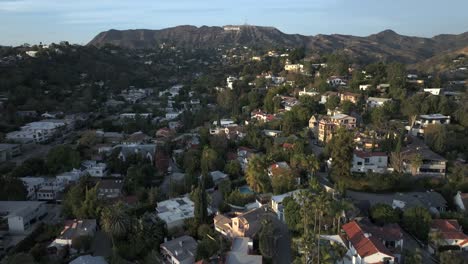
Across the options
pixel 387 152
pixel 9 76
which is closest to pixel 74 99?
pixel 9 76

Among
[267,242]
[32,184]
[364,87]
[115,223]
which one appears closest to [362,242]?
[267,242]

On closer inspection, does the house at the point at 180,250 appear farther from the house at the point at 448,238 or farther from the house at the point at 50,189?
the house at the point at 50,189

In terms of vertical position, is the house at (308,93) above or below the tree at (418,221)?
above

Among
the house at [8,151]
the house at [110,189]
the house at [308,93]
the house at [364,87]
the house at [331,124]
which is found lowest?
the house at [8,151]

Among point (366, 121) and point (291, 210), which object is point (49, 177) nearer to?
point (291, 210)

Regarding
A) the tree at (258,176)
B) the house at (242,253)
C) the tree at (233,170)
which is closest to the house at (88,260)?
the house at (242,253)

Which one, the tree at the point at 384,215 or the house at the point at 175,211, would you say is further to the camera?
the house at the point at 175,211

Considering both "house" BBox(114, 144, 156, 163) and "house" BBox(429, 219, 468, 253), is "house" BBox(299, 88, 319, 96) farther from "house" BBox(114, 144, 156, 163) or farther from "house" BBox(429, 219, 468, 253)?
"house" BBox(429, 219, 468, 253)
